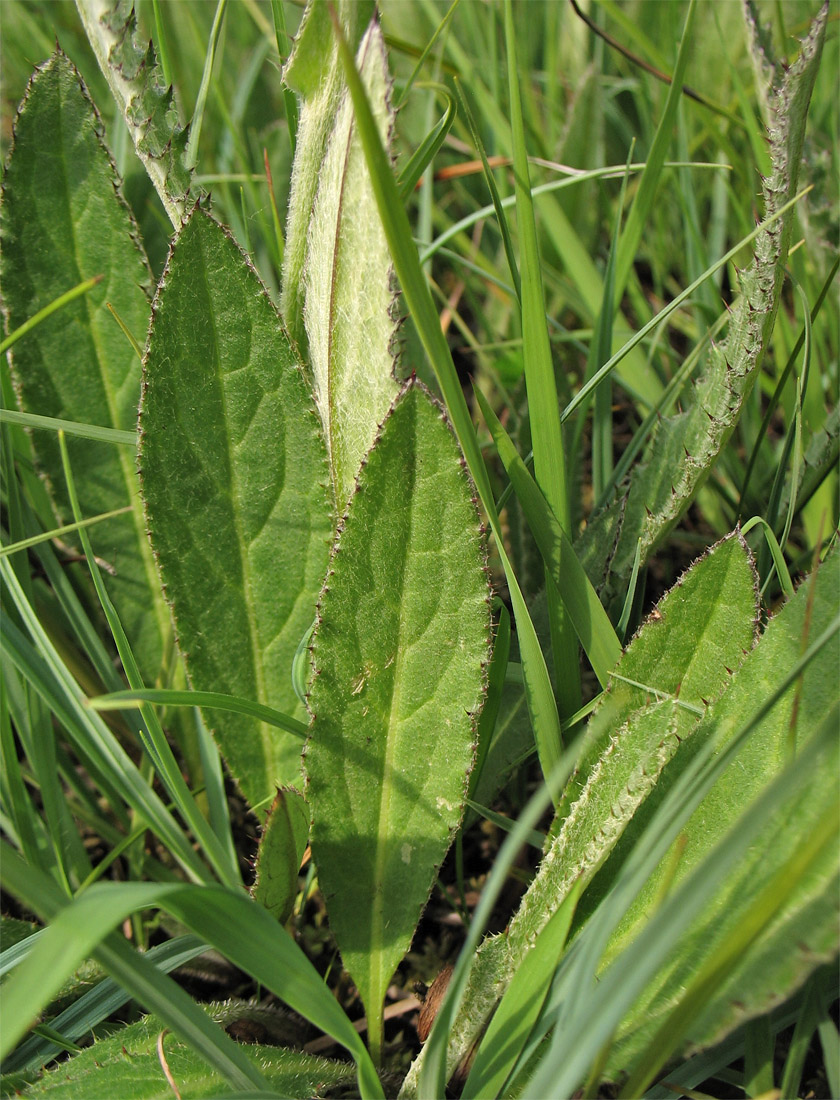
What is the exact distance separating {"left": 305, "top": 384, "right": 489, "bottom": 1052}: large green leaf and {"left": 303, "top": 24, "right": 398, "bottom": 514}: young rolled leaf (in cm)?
9

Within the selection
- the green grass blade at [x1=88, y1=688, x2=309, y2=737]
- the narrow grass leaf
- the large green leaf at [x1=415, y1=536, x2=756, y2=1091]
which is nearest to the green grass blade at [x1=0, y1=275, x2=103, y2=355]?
the green grass blade at [x1=88, y1=688, x2=309, y2=737]

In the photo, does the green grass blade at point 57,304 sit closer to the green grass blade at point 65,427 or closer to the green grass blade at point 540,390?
the green grass blade at point 65,427

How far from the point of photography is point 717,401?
0.88m

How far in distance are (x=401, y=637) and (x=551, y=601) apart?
6.6 inches

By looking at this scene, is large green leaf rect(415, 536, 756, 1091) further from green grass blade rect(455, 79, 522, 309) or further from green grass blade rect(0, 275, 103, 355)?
green grass blade rect(0, 275, 103, 355)

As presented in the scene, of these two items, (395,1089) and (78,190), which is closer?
(395,1089)

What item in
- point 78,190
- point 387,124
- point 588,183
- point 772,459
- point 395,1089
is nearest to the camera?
point 387,124

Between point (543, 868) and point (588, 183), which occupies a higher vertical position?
point (588, 183)

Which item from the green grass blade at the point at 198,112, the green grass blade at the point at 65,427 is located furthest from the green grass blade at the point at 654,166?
the green grass blade at the point at 65,427

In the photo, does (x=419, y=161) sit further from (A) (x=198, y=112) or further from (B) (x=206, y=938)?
(B) (x=206, y=938)

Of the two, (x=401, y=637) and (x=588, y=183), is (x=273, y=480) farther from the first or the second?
(x=588, y=183)

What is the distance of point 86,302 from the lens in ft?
3.46

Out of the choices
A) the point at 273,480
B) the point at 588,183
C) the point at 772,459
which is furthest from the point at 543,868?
the point at 588,183

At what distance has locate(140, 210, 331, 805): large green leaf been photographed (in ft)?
2.81
